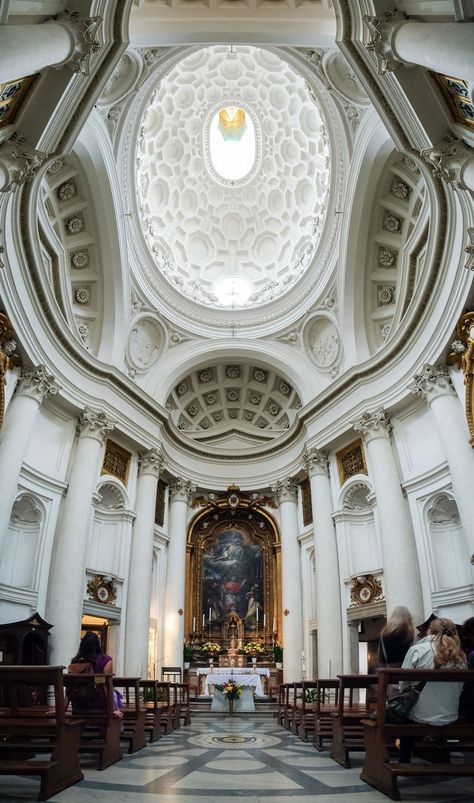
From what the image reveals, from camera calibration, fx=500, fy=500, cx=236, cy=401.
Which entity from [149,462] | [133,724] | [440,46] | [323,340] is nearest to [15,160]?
[440,46]

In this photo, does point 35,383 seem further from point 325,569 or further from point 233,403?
point 233,403

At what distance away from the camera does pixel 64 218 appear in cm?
1520

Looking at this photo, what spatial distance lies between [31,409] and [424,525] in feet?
35.0

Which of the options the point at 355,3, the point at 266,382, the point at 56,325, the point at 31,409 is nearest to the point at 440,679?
the point at 355,3

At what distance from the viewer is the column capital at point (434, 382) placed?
12.6 metres

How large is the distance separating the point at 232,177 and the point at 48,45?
52.5 ft

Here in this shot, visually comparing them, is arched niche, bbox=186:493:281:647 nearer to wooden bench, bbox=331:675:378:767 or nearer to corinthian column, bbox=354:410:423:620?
corinthian column, bbox=354:410:423:620

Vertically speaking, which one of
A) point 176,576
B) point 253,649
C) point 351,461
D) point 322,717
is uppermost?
point 351,461

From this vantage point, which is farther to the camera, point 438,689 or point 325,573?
point 325,573

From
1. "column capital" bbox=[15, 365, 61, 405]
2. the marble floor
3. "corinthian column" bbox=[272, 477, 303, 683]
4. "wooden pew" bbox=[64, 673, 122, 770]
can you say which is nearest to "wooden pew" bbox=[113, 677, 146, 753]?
the marble floor

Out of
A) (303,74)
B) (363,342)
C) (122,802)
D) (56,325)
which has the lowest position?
(122,802)

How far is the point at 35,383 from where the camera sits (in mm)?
12867

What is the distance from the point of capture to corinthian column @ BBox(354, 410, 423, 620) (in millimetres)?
12773

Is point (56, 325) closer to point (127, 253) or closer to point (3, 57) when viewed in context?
point (127, 253)
